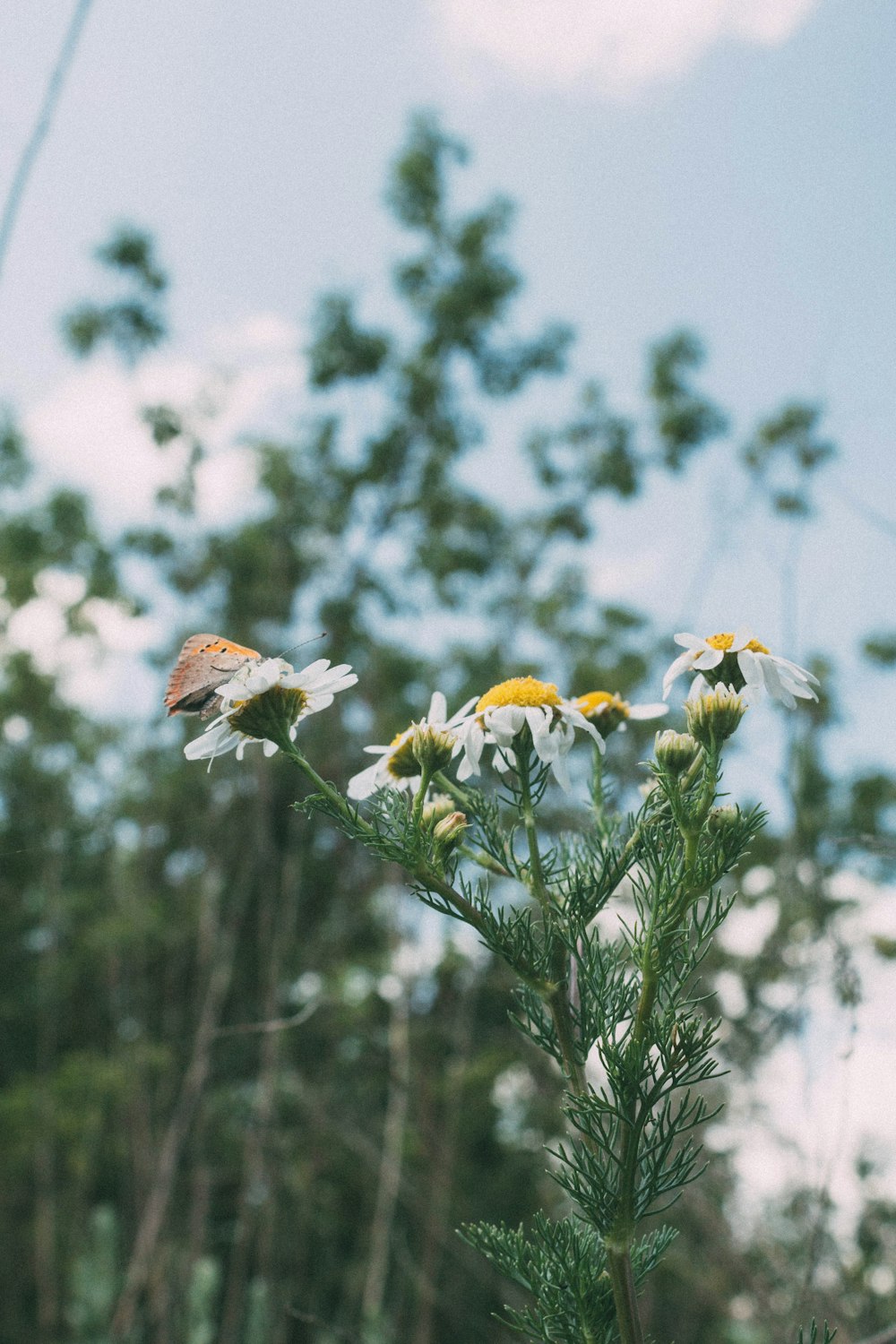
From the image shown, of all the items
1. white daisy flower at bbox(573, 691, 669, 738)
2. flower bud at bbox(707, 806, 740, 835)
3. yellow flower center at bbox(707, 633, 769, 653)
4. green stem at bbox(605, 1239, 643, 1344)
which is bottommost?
green stem at bbox(605, 1239, 643, 1344)

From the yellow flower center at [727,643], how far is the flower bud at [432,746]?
12.1 inches

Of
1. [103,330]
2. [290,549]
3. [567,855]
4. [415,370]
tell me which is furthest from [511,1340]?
[103,330]

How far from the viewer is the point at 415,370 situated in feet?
20.6

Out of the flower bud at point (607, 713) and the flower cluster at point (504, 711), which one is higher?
the flower bud at point (607, 713)

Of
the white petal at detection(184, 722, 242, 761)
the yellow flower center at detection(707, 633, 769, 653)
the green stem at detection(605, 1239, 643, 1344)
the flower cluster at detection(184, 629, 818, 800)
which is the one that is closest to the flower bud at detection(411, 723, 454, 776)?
the flower cluster at detection(184, 629, 818, 800)

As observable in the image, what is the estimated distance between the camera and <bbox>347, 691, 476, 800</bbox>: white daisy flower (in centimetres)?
116

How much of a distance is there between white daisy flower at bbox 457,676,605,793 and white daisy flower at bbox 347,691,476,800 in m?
0.03

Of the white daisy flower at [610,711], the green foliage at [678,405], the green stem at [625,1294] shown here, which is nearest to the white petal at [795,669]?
the white daisy flower at [610,711]

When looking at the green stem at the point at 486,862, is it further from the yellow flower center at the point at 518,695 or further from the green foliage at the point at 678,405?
the green foliage at the point at 678,405

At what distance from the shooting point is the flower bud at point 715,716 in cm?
101

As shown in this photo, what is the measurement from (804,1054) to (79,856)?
10119 millimetres

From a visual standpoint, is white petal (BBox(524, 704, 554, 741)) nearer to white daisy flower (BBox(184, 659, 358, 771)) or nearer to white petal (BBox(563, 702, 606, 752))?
white petal (BBox(563, 702, 606, 752))

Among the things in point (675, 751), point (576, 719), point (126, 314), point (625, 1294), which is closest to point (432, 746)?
point (576, 719)

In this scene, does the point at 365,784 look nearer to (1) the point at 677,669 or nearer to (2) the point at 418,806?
(2) the point at 418,806
